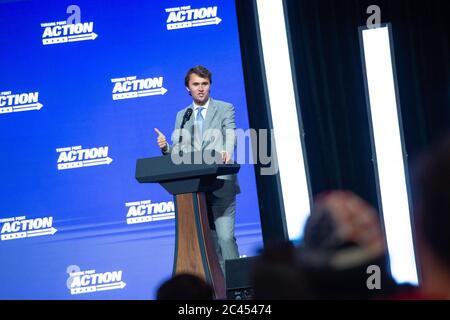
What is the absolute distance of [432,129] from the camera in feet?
21.1

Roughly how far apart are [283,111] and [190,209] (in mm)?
2087

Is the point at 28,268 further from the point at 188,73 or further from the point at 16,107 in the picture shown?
the point at 188,73

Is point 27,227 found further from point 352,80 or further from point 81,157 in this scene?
point 352,80

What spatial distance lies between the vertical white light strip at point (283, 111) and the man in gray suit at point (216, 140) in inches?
23.7

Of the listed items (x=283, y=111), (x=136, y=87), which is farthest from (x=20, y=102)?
(x=283, y=111)

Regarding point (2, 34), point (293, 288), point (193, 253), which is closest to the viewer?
point (293, 288)

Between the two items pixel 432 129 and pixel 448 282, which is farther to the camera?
pixel 432 129

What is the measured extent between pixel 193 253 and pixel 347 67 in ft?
8.98

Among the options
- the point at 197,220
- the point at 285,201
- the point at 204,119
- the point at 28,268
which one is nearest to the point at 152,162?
the point at 197,220

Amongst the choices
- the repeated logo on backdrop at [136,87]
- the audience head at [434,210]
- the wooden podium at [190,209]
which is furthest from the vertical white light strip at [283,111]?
the audience head at [434,210]

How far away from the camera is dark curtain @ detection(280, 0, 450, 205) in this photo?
6422mm

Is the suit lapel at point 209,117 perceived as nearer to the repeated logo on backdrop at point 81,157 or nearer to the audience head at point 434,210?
the repeated logo on backdrop at point 81,157

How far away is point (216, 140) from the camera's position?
5641mm

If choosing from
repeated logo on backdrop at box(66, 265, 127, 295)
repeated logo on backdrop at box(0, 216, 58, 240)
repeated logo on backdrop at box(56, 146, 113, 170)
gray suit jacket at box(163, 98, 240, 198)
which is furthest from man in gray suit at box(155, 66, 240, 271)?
repeated logo on backdrop at box(0, 216, 58, 240)
